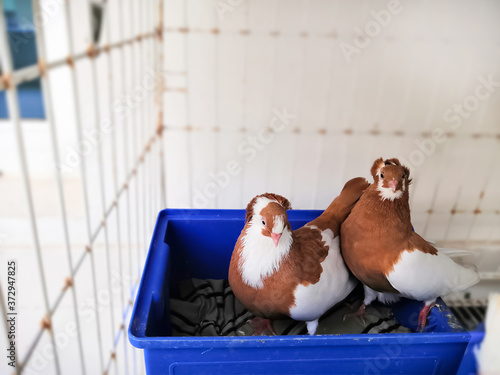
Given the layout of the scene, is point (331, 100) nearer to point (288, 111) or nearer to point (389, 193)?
point (288, 111)

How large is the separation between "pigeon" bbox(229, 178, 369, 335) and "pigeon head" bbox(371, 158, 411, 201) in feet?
0.62

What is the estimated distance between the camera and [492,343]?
0.59 meters

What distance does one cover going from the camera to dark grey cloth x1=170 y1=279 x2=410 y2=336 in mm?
912

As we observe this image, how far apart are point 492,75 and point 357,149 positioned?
45cm

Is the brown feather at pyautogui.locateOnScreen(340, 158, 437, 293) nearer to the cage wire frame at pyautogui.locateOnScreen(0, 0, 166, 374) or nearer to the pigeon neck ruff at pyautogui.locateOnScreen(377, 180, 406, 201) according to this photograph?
the pigeon neck ruff at pyautogui.locateOnScreen(377, 180, 406, 201)

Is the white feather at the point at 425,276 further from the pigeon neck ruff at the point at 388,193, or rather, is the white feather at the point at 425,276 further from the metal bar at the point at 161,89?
the metal bar at the point at 161,89

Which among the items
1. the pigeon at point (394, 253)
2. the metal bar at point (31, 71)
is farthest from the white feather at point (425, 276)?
the metal bar at point (31, 71)

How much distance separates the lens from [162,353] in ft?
2.18

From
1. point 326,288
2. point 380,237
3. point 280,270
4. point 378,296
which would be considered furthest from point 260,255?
point 378,296

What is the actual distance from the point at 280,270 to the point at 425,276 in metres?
0.31

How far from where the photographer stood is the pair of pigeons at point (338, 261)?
0.79 metres

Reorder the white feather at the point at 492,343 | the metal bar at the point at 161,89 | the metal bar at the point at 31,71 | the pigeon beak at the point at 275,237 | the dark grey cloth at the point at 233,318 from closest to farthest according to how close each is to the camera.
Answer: the metal bar at the point at 31,71 → the white feather at the point at 492,343 → the pigeon beak at the point at 275,237 → the dark grey cloth at the point at 233,318 → the metal bar at the point at 161,89

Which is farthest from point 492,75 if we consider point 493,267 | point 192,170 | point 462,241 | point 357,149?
point 192,170

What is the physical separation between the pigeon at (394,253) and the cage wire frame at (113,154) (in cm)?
54
